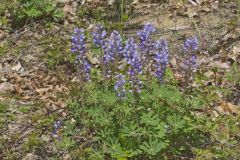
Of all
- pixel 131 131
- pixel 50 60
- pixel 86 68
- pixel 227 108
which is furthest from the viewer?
pixel 50 60

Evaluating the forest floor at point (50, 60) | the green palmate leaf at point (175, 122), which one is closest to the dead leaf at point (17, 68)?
the forest floor at point (50, 60)

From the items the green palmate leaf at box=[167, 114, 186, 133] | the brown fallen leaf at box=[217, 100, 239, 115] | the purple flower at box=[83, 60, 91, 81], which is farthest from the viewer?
→ the brown fallen leaf at box=[217, 100, 239, 115]

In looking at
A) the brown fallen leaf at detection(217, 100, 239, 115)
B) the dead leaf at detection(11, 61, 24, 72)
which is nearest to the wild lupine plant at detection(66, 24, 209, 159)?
the brown fallen leaf at detection(217, 100, 239, 115)

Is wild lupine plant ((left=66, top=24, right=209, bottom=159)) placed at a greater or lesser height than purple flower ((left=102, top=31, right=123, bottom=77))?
lesser

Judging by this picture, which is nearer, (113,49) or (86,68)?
(113,49)

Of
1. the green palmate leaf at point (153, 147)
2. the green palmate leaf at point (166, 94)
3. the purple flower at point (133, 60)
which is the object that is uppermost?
the purple flower at point (133, 60)

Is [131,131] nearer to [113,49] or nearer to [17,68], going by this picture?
[113,49]

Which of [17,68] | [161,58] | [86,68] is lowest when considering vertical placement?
[17,68]

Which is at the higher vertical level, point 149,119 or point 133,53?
point 133,53

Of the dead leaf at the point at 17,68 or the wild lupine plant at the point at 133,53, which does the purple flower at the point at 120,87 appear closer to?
the wild lupine plant at the point at 133,53

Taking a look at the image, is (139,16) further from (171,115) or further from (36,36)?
(171,115)

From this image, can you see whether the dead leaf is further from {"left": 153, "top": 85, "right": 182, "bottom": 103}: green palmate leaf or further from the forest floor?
{"left": 153, "top": 85, "right": 182, "bottom": 103}: green palmate leaf

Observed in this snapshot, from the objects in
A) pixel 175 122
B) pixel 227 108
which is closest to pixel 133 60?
pixel 175 122

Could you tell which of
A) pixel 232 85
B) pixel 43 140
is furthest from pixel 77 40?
pixel 232 85
